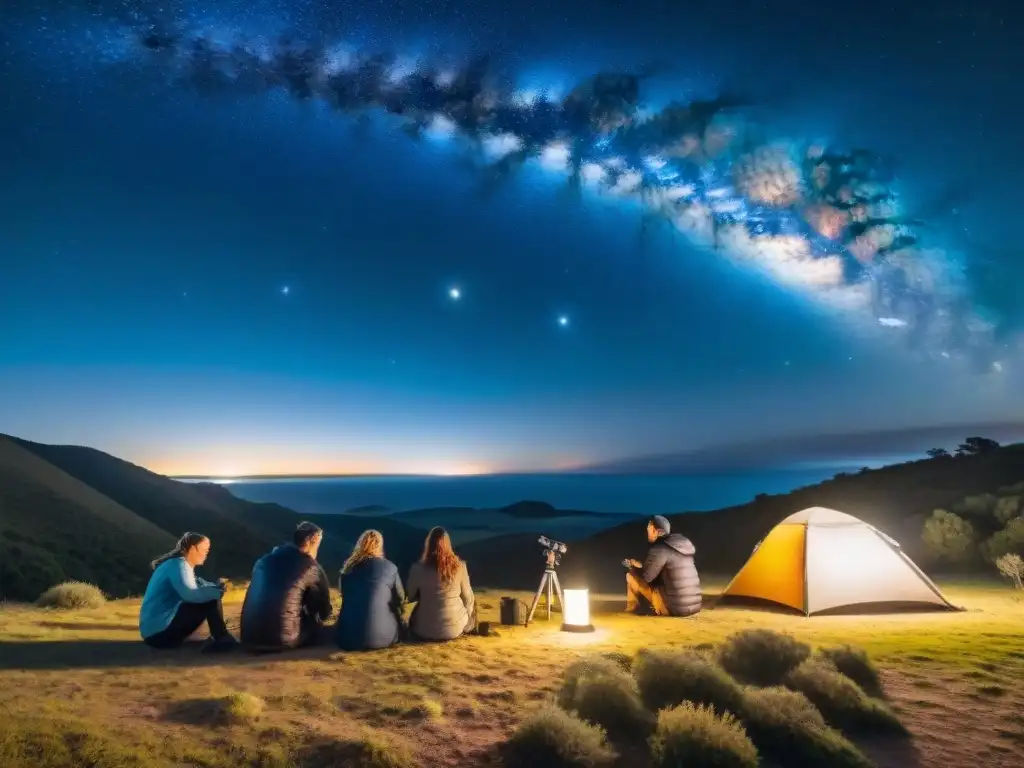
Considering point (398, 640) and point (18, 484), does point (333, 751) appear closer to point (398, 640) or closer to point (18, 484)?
point (398, 640)

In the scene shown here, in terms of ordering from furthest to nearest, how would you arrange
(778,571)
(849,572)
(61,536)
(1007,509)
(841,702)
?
(61,536), (1007,509), (778,571), (849,572), (841,702)

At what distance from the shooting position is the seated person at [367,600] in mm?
8070

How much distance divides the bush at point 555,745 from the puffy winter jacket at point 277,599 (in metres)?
3.73

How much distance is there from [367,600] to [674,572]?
5321 millimetres

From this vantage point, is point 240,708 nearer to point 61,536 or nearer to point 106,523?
point 61,536

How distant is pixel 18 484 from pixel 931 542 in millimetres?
33072

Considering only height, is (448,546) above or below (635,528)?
above

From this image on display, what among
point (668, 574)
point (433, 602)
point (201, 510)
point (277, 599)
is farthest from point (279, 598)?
point (201, 510)

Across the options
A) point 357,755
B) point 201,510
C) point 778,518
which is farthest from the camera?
point 201,510

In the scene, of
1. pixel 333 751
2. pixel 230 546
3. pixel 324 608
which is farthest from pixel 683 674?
pixel 230 546

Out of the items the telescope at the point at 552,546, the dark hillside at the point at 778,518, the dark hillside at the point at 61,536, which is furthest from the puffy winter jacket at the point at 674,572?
the dark hillside at the point at 61,536

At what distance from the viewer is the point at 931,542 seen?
1959 centimetres

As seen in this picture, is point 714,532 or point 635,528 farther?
point 635,528

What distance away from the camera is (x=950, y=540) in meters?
19.2
